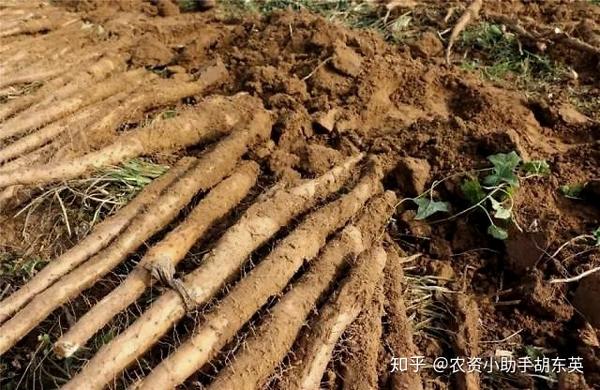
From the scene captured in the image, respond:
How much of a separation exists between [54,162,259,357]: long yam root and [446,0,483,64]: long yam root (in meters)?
1.81

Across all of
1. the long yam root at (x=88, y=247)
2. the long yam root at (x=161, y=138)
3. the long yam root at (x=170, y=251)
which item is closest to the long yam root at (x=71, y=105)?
the long yam root at (x=161, y=138)

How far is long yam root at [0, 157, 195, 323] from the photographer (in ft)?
7.67

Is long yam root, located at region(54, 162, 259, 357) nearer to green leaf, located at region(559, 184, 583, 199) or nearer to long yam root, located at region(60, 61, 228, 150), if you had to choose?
long yam root, located at region(60, 61, 228, 150)

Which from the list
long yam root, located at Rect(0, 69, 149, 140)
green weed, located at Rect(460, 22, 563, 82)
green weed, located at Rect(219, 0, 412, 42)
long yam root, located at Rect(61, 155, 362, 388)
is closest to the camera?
long yam root, located at Rect(61, 155, 362, 388)

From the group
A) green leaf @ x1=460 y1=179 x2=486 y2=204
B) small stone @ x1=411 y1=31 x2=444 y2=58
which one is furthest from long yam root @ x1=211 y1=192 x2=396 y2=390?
small stone @ x1=411 y1=31 x2=444 y2=58

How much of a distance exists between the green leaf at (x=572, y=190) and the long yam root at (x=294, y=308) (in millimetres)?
844

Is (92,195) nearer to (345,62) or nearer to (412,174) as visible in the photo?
(412,174)

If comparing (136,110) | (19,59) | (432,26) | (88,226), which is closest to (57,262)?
(88,226)

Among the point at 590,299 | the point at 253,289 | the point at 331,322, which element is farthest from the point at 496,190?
the point at 253,289

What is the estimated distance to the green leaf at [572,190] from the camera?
292 centimetres

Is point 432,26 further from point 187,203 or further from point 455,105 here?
point 187,203

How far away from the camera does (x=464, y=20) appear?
432 cm

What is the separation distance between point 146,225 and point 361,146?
118 centimetres

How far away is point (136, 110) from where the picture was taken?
10.8ft
